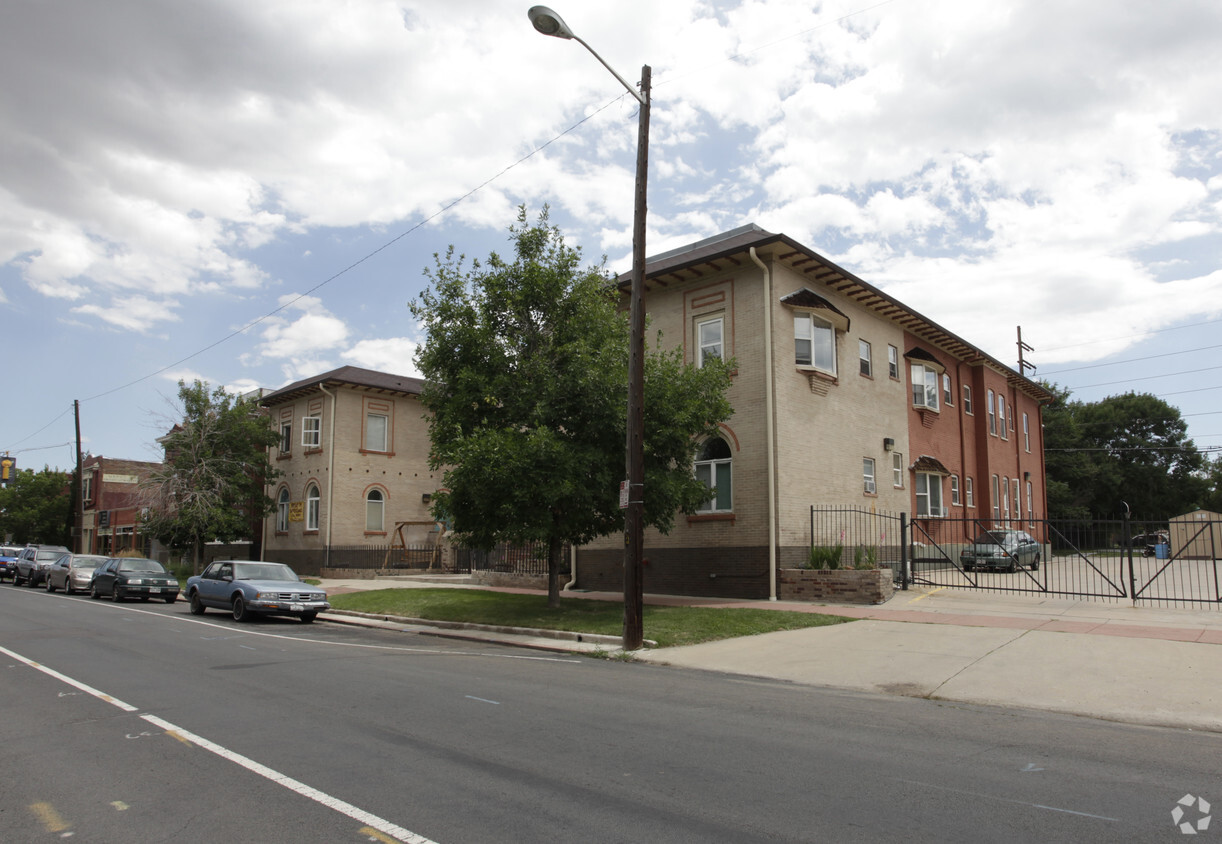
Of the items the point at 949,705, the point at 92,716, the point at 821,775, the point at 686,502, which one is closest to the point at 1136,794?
the point at 821,775

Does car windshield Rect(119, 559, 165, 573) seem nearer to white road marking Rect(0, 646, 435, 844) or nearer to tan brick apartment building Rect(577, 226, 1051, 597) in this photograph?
tan brick apartment building Rect(577, 226, 1051, 597)

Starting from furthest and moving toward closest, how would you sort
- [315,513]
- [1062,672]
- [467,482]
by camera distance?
[315,513] → [467,482] → [1062,672]

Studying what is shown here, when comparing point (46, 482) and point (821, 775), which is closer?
point (821, 775)

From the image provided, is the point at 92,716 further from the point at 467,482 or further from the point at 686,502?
the point at 686,502

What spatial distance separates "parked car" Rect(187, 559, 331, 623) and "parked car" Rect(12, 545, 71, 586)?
17.4 m

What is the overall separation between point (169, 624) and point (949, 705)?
1571 cm

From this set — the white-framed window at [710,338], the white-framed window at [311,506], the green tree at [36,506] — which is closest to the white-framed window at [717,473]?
the white-framed window at [710,338]

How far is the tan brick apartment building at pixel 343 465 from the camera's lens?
112 ft

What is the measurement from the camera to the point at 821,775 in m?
5.91

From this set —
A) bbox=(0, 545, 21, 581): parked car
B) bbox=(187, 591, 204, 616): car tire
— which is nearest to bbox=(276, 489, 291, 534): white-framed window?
bbox=(0, 545, 21, 581): parked car

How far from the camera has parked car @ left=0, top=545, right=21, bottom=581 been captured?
127 feet

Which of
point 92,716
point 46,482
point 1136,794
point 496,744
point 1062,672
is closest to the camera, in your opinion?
point 1136,794

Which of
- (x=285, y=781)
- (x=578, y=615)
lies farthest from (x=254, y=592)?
(x=285, y=781)

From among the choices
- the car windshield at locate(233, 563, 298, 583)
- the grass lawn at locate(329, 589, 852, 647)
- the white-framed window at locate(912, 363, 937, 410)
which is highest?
the white-framed window at locate(912, 363, 937, 410)
